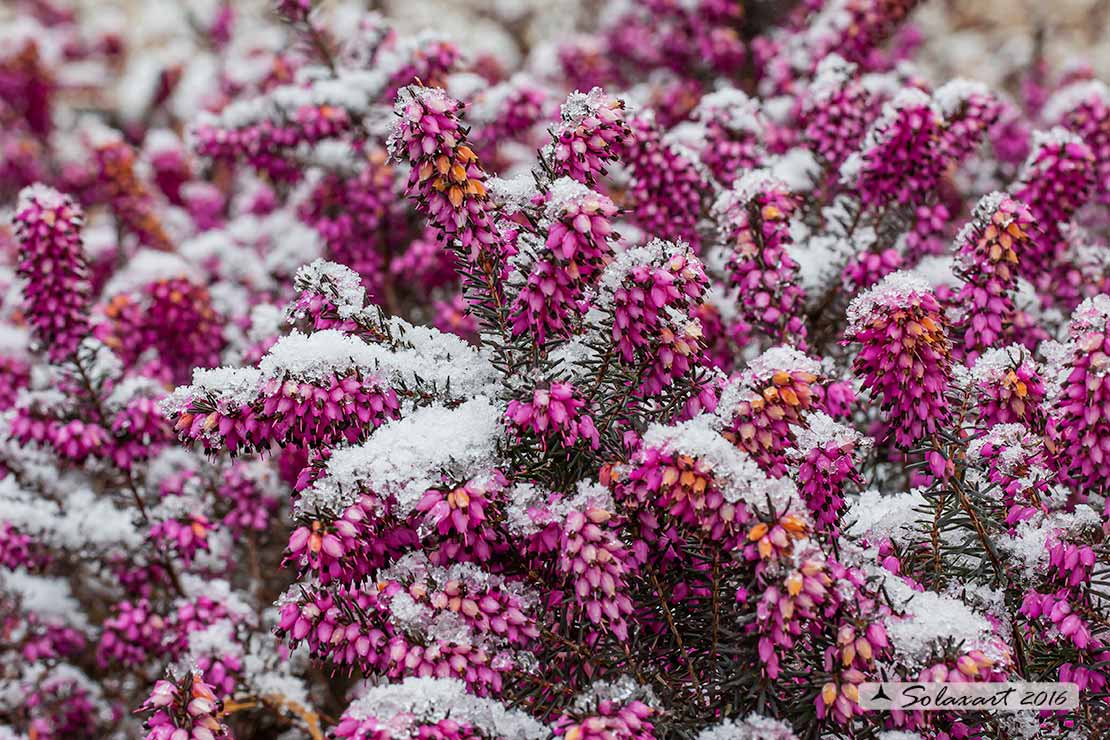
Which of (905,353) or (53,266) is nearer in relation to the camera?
(905,353)

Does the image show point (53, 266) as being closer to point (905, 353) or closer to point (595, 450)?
point (595, 450)

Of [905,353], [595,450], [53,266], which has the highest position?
[53,266]

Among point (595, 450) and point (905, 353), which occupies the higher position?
point (905, 353)

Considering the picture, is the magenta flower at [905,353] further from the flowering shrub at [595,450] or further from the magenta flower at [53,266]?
the magenta flower at [53,266]

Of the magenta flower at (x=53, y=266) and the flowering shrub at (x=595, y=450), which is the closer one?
the flowering shrub at (x=595, y=450)

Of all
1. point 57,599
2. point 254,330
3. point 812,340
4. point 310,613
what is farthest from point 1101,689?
point 57,599

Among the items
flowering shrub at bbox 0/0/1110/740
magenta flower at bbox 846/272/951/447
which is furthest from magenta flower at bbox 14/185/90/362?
magenta flower at bbox 846/272/951/447

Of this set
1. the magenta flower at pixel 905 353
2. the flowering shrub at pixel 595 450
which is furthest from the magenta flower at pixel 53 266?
the magenta flower at pixel 905 353

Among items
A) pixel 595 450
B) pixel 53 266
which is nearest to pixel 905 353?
pixel 595 450
